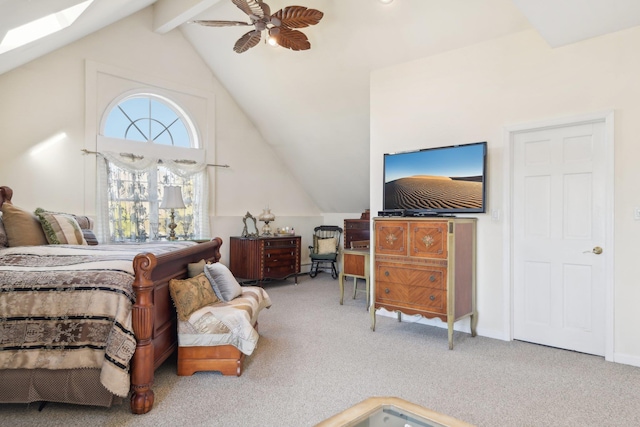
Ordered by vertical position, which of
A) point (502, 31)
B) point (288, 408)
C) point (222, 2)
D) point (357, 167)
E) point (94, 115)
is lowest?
point (288, 408)

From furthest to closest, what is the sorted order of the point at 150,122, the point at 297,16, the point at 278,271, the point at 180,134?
the point at 278,271
the point at 180,134
the point at 150,122
the point at 297,16

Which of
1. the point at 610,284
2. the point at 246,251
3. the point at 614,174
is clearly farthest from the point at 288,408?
the point at 246,251

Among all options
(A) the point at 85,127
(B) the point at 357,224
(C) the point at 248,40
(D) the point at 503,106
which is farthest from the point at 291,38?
(B) the point at 357,224

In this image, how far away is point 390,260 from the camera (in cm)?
386

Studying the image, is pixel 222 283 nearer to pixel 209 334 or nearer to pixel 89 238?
pixel 209 334

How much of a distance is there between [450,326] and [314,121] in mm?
3590

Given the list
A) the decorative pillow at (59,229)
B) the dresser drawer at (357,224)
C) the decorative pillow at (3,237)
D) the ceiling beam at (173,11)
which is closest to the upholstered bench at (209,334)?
the decorative pillow at (59,229)

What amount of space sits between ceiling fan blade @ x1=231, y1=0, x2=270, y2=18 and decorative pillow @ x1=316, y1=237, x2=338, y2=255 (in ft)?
13.8

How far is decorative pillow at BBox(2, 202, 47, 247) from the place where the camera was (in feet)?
9.88

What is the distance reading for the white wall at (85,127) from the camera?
4301 millimetres

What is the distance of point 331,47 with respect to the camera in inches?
185

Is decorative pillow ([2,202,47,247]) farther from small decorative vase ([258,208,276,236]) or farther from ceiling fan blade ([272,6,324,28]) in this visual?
small decorative vase ([258,208,276,236])

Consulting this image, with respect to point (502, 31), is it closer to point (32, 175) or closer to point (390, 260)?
point (390, 260)

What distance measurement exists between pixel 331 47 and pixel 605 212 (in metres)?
3.31
